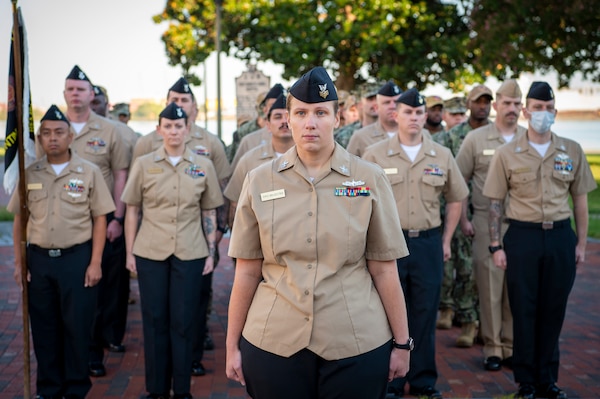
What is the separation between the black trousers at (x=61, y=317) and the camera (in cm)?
616

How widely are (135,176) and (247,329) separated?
3.15 m

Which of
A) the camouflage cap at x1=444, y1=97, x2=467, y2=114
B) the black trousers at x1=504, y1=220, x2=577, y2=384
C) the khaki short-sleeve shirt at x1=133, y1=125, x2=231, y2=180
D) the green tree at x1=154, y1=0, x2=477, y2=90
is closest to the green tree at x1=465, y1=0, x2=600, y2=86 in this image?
the green tree at x1=154, y1=0, x2=477, y2=90

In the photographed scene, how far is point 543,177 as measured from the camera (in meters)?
6.45

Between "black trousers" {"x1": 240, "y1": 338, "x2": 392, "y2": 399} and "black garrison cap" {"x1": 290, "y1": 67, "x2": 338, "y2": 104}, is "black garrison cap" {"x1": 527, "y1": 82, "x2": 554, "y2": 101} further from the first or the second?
"black trousers" {"x1": 240, "y1": 338, "x2": 392, "y2": 399}

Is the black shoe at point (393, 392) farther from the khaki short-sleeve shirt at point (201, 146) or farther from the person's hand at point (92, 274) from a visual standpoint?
the khaki short-sleeve shirt at point (201, 146)

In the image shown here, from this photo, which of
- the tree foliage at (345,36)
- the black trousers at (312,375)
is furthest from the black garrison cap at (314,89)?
the tree foliage at (345,36)

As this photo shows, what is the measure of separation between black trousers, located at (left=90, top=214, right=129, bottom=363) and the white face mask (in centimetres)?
384

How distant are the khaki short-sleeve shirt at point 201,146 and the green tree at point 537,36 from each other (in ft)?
43.5

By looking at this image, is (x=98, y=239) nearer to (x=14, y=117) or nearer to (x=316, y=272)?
(x=14, y=117)

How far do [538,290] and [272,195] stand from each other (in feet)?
11.7

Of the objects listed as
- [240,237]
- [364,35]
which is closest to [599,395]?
[240,237]

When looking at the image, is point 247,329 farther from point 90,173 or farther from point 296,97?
point 90,173

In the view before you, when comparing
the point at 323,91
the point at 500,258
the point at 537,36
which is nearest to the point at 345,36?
the point at 537,36

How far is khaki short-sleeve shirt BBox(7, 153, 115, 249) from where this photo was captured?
6160 millimetres
